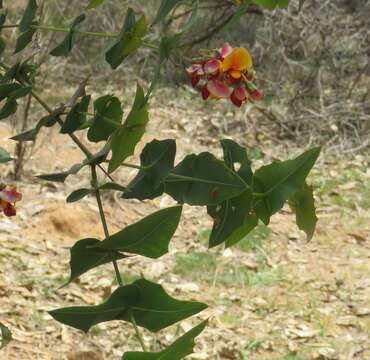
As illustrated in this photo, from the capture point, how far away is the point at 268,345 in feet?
8.20

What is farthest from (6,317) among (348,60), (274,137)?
(348,60)

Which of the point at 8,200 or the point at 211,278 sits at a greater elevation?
the point at 8,200

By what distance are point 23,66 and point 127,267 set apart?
2018 mm

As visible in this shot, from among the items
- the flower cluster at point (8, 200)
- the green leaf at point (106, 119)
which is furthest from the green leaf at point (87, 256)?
the flower cluster at point (8, 200)

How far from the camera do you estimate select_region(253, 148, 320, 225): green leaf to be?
0.73 meters

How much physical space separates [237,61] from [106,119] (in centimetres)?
18

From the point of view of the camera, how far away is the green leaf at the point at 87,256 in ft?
2.37

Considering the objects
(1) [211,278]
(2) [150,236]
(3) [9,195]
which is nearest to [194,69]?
(2) [150,236]

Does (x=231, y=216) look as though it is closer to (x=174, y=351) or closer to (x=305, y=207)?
(x=305, y=207)

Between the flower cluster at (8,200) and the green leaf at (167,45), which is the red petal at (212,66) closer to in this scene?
the green leaf at (167,45)

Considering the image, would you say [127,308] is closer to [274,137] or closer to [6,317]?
[6,317]

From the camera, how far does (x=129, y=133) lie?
→ 0.73m

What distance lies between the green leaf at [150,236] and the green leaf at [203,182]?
0.15 ft

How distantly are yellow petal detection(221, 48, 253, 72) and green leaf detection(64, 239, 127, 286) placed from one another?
0.26 meters
